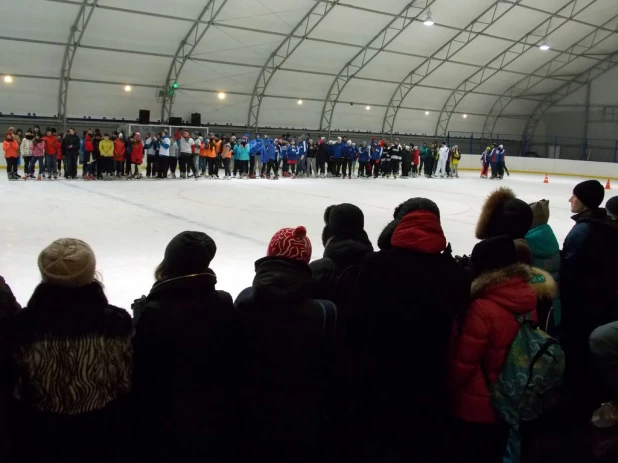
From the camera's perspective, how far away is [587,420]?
2967 millimetres

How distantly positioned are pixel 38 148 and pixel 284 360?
14.8 meters

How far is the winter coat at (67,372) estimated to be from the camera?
1.81m

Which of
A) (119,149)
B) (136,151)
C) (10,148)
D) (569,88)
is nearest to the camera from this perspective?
(10,148)

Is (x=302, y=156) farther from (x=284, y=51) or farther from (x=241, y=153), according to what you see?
(x=284, y=51)

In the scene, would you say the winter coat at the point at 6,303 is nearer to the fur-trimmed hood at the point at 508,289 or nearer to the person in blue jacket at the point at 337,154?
the fur-trimmed hood at the point at 508,289

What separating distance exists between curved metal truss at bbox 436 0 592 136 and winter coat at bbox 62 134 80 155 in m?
20.0

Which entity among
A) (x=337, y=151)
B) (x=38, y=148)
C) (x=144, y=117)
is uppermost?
(x=144, y=117)

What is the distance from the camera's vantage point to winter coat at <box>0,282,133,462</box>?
181cm

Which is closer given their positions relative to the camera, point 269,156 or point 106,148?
point 106,148

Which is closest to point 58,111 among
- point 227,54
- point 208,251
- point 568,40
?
point 227,54

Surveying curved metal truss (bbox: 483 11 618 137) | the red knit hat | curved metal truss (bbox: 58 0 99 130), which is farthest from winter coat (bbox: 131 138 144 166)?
curved metal truss (bbox: 483 11 618 137)

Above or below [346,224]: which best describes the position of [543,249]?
below

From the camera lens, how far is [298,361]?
2141mm


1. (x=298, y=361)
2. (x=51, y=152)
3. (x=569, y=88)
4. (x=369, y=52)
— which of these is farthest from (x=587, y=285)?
(x=569, y=88)
